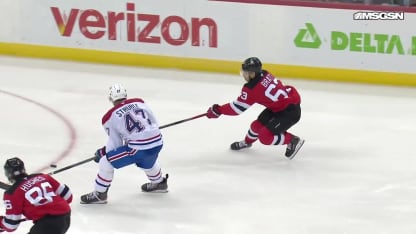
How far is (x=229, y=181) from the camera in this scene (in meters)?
7.12

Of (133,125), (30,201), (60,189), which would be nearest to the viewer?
(30,201)

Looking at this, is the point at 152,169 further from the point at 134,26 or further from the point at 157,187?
the point at 134,26

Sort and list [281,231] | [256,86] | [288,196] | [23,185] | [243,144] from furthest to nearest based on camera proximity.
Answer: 1. [243,144]
2. [256,86]
3. [288,196]
4. [281,231]
5. [23,185]

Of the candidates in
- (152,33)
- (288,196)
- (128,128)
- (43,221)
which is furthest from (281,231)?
(152,33)

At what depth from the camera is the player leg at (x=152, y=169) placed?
255 inches

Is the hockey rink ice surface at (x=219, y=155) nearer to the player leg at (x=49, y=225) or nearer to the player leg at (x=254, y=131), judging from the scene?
the player leg at (x=254, y=131)

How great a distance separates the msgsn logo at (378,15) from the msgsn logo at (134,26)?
1384 millimetres

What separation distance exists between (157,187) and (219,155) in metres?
0.99

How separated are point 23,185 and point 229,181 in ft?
7.26

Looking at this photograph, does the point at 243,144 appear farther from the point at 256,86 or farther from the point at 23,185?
the point at 23,185

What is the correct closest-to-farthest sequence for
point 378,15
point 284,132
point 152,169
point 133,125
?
point 133,125, point 152,169, point 284,132, point 378,15

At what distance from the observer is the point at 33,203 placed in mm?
5180

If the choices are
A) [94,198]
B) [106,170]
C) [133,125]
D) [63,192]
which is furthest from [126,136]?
[63,192]

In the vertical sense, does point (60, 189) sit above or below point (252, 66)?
below
